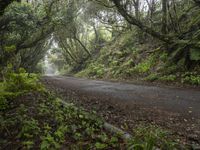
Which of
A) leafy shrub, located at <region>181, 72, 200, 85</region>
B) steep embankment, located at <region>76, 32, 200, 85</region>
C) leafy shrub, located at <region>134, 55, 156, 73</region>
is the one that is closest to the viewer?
leafy shrub, located at <region>181, 72, 200, 85</region>

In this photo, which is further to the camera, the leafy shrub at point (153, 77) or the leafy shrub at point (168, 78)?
the leafy shrub at point (153, 77)

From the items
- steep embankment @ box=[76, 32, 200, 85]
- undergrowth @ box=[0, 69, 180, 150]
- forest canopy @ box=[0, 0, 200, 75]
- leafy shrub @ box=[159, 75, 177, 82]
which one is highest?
forest canopy @ box=[0, 0, 200, 75]

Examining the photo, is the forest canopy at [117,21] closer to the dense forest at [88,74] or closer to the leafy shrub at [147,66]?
the dense forest at [88,74]

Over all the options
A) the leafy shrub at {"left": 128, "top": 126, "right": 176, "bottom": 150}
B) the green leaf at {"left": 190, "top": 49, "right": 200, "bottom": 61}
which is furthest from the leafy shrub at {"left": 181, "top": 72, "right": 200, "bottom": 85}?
the leafy shrub at {"left": 128, "top": 126, "right": 176, "bottom": 150}

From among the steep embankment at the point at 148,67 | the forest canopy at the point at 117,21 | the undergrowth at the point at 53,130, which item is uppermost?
the forest canopy at the point at 117,21

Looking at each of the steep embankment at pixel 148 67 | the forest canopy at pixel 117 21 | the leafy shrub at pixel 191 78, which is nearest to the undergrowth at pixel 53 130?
the forest canopy at pixel 117 21

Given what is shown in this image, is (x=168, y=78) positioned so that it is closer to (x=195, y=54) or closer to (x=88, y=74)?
(x=195, y=54)

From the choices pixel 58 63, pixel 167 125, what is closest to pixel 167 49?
pixel 167 125

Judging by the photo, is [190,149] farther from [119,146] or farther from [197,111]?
[197,111]

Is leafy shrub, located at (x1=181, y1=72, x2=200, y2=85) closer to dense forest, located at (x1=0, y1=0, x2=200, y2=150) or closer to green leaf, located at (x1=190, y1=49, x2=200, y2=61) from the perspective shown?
dense forest, located at (x1=0, y1=0, x2=200, y2=150)

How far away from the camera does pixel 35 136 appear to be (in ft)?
14.2

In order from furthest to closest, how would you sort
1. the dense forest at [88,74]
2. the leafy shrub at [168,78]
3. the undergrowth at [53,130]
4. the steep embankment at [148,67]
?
the leafy shrub at [168,78], the steep embankment at [148,67], the dense forest at [88,74], the undergrowth at [53,130]

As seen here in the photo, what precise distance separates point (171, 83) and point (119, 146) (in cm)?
809

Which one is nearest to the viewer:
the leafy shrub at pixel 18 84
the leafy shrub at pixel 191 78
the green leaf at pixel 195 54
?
the leafy shrub at pixel 18 84
